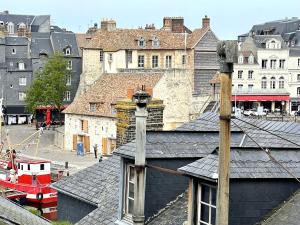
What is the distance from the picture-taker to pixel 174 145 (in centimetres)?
1180

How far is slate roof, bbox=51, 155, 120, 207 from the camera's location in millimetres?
14578

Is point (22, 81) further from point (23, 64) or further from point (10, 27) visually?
point (10, 27)

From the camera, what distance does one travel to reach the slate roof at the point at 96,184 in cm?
1458

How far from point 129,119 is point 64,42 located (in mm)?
64438

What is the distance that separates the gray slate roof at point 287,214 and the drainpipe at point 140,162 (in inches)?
82.7

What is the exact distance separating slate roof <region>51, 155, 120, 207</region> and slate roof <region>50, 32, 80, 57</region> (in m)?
63.2

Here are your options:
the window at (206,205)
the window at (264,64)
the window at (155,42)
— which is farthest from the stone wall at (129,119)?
the window at (264,64)

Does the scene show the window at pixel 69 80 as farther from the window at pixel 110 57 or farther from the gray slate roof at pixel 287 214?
the gray slate roof at pixel 287 214

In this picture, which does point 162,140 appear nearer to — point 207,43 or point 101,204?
point 101,204

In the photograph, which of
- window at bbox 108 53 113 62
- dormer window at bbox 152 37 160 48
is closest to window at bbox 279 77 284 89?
dormer window at bbox 152 37 160 48

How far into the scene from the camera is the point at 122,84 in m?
55.5

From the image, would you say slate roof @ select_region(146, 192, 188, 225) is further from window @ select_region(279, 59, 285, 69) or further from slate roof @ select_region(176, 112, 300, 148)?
window @ select_region(279, 59, 285, 69)

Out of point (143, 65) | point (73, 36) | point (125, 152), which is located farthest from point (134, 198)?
→ point (73, 36)

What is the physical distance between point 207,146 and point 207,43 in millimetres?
60130
